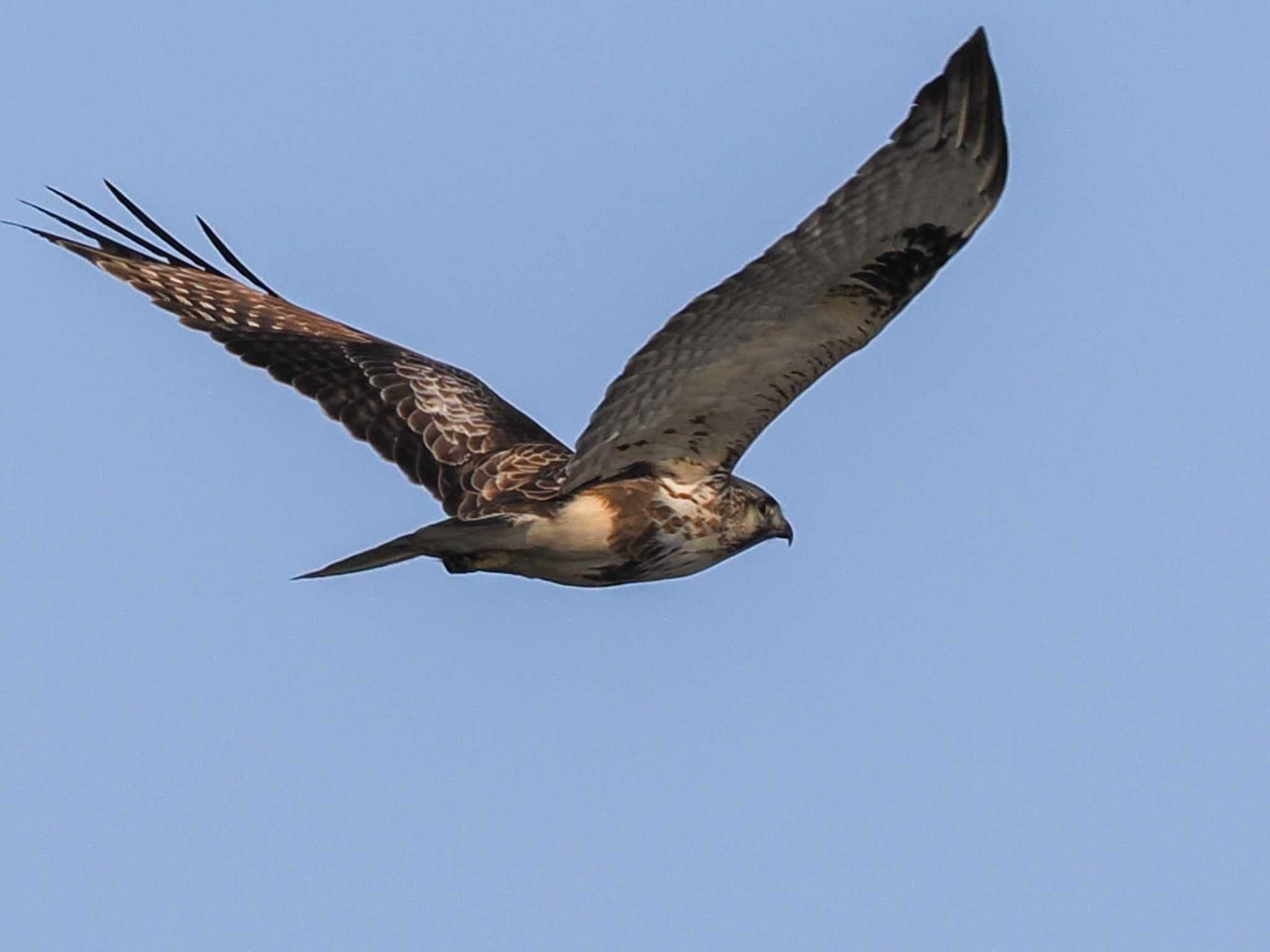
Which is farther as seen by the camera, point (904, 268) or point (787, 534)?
point (787, 534)

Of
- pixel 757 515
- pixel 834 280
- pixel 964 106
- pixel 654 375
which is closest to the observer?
pixel 964 106

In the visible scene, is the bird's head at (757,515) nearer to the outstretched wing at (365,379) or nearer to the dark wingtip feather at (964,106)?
the outstretched wing at (365,379)

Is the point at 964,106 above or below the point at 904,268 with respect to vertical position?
above

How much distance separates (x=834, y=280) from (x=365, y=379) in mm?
3340

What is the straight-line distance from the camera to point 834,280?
9148mm

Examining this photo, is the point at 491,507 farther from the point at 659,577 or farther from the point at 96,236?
the point at 96,236

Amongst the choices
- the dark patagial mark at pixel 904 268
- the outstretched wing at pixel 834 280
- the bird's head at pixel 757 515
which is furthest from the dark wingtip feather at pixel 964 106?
the bird's head at pixel 757 515

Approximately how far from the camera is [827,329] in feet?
30.8

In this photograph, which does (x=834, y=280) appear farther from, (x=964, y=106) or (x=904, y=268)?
(x=964, y=106)

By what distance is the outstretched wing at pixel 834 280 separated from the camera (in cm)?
877

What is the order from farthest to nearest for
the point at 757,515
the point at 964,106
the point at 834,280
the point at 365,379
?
the point at 365,379 < the point at 757,515 < the point at 834,280 < the point at 964,106

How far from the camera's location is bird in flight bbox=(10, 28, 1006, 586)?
29.4 ft

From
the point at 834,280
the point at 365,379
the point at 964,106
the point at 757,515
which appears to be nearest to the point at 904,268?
the point at 834,280

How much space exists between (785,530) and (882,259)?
210cm
